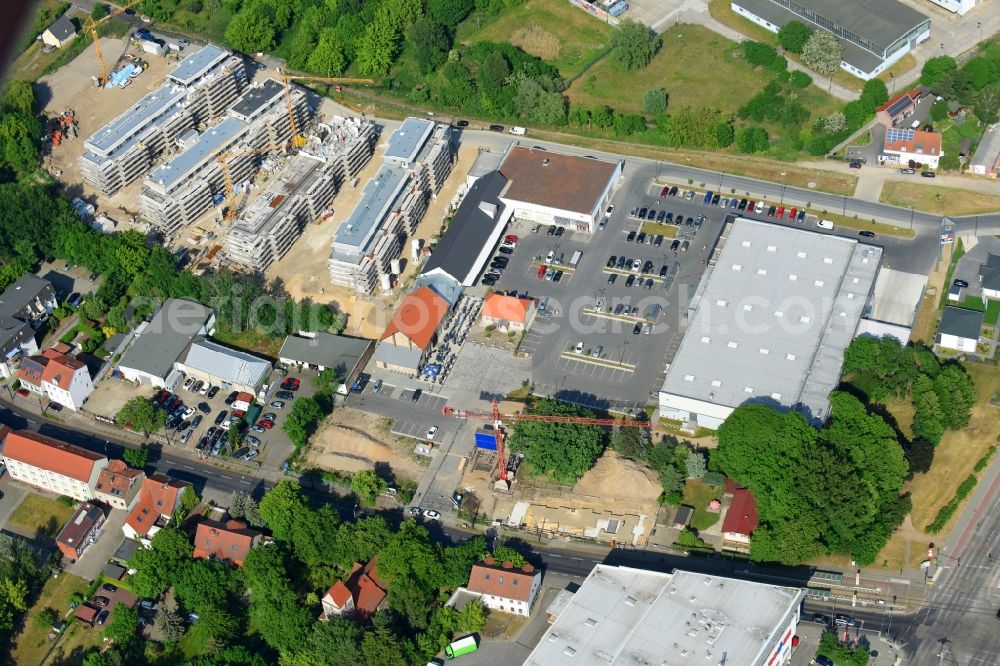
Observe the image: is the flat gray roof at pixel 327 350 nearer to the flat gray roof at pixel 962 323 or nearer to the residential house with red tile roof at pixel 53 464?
the residential house with red tile roof at pixel 53 464

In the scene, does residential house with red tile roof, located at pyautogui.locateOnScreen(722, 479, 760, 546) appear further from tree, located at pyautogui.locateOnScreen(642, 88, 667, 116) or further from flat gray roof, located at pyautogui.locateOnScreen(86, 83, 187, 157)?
flat gray roof, located at pyautogui.locateOnScreen(86, 83, 187, 157)

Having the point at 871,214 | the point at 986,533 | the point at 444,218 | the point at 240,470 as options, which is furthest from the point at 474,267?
the point at 986,533

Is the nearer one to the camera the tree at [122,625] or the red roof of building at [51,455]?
the tree at [122,625]

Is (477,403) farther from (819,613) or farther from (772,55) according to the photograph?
(772,55)

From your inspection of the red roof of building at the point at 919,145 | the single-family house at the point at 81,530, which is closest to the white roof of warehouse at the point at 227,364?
the single-family house at the point at 81,530

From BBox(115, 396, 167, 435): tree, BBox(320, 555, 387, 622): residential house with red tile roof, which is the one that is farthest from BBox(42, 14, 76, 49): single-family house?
BBox(320, 555, 387, 622): residential house with red tile roof

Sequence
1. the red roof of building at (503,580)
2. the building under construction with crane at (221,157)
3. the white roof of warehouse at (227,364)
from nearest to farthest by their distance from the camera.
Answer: the red roof of building at (503,580), the white roof of warehouse at (227,364), the building under construction with crane at (221,157)

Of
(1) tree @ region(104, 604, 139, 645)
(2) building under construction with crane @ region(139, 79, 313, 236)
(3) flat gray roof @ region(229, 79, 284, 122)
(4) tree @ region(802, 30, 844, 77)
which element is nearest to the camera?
(1) tree @ region(104, 604, 139, 645)
